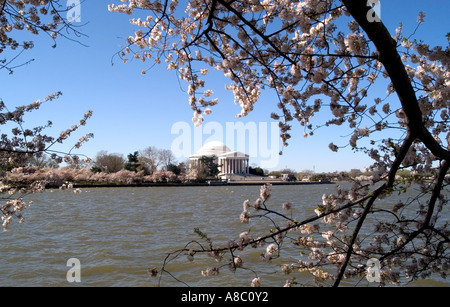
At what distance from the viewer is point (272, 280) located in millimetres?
5793

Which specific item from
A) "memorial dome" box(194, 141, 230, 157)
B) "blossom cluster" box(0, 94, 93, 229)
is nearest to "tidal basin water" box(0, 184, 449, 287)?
"blossom cluster" box(0, 94, 93, 229)

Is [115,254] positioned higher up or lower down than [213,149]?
lower down

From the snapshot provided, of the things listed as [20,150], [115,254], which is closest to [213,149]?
[115,254]

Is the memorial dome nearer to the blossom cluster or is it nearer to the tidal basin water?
the tidal basin water

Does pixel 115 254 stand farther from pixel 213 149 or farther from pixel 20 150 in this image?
pixel 213 149

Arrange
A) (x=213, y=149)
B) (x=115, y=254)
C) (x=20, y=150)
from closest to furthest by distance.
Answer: (x=20, y=150)
(x=115, y=254)
(x=213, y=149)

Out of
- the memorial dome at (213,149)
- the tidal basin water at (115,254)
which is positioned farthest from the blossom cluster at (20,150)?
the memorial dome at (213,149)

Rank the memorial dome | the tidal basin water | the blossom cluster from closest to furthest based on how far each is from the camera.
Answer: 1. the blossom cluster
2. the tidal basin water
3. the memorial dome

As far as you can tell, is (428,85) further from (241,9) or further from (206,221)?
(206,221)

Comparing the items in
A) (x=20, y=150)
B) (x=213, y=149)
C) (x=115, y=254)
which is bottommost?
(x=115, y=254)

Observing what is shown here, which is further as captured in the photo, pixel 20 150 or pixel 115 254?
pixel 115 254

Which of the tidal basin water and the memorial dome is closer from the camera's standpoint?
the tidal basin water
